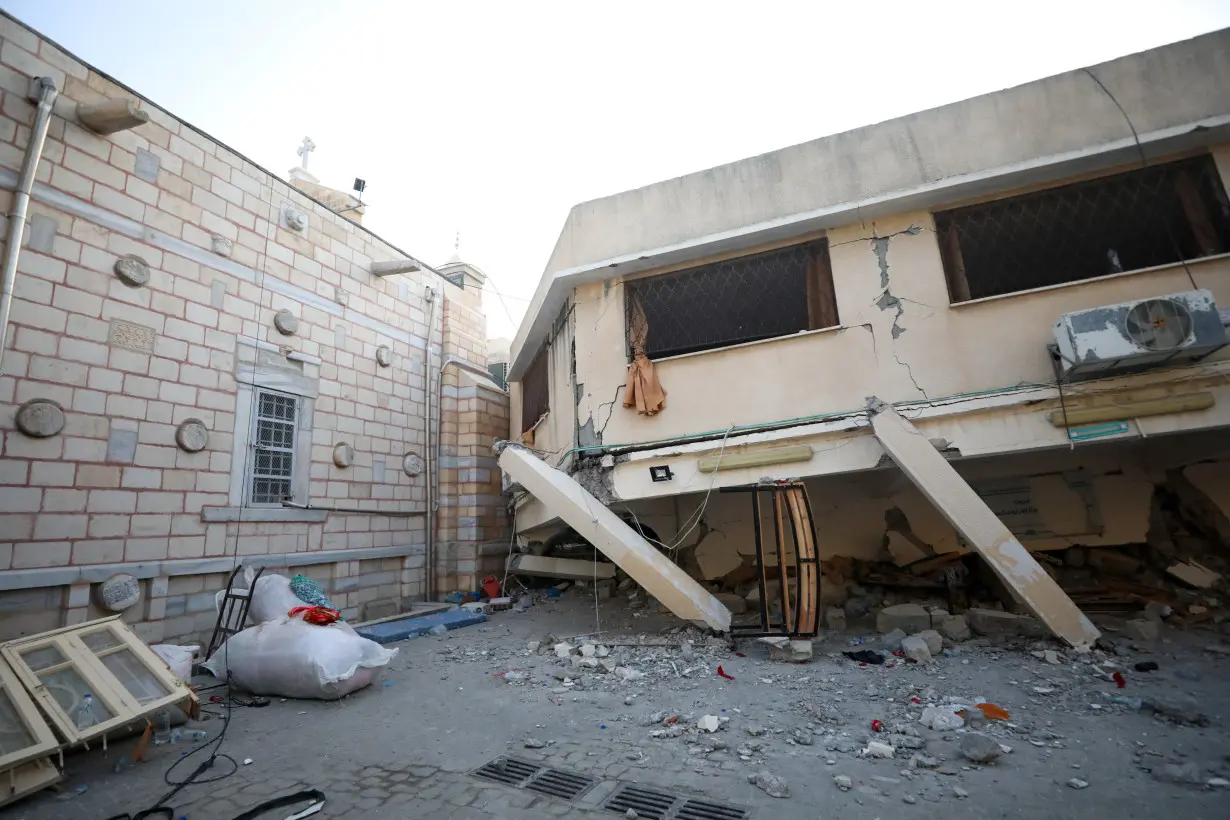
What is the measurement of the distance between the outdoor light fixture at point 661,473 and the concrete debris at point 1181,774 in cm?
398

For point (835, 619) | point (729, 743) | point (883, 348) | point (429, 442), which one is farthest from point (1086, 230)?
point (429, 442)

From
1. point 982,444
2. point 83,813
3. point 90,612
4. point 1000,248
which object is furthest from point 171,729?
point 1000,248

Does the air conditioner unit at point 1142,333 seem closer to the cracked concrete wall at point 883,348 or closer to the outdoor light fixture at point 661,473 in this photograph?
the cracked concrete wall at point 883,348

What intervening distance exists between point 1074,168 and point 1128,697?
4.61 meters

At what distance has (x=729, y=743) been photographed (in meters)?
3.37

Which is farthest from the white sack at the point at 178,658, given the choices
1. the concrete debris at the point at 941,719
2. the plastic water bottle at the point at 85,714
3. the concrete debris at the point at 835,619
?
the concrete debris at the point at 835,619

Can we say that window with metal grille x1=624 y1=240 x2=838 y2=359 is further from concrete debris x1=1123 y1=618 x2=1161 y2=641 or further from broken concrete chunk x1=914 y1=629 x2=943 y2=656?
concrete debris x1=1123 y1=618 x2=1161 y2=641

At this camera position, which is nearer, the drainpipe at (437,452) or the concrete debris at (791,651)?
the concrete debris at (791,651)

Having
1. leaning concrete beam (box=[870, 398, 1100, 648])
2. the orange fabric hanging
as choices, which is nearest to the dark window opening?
the orange fabric hanging

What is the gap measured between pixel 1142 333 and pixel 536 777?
557 centimetres

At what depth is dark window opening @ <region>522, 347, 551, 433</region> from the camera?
29.8 ft

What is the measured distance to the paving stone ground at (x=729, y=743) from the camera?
2684mm

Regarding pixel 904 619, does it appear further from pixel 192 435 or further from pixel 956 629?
pixel 192 435

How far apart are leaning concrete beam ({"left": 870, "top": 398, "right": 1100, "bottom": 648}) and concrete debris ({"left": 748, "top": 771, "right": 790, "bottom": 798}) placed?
2979 mm
